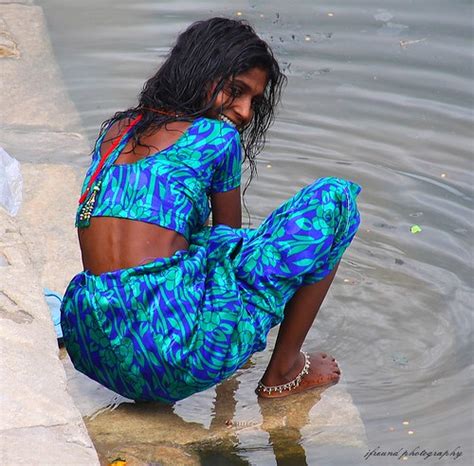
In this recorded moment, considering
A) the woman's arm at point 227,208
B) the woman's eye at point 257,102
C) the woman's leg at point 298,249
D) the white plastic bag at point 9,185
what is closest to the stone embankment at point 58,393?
the white plastic bag at point 9,185

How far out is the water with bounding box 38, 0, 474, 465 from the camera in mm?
3545

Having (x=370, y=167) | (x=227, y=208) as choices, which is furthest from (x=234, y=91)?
(x=370, y=167)

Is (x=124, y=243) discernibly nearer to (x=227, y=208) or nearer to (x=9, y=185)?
(x=227, y=208)

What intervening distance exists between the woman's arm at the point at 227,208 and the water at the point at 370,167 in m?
0.63

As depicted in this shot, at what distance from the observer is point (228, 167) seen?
3199mm

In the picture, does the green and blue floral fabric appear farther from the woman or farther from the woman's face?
the woman's face

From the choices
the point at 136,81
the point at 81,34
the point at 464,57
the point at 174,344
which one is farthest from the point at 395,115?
the point at 174,344

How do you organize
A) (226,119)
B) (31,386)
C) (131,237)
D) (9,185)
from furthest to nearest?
1. (9,185)
2. (226,119)
3. (131,237)
4. (31,386)

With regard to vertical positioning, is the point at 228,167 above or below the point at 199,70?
below

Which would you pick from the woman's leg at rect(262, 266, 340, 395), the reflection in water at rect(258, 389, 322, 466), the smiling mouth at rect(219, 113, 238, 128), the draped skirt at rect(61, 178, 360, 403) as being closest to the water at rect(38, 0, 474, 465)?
the reflection in water at rect(258, 389, 322, 466)

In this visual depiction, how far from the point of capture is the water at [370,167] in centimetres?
354

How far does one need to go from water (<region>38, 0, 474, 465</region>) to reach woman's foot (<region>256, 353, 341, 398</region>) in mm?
82

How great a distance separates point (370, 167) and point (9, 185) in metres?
2.25

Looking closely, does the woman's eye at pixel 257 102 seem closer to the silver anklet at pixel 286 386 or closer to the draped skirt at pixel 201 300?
the draped skirt at pixel 201 300
